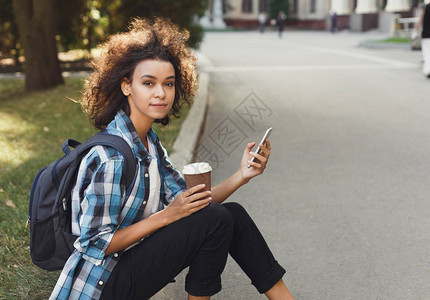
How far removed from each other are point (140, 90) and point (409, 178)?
12.2 ft

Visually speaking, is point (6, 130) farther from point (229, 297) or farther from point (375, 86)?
point (375, 86)

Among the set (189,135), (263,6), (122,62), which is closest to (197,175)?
(122,62)

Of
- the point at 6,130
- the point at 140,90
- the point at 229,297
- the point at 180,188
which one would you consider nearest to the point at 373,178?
the point at 229,297

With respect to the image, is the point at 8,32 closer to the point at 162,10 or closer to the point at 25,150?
the point at 162,10

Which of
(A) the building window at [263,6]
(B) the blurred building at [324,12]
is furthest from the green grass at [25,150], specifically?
(A) the building window at [263,6]

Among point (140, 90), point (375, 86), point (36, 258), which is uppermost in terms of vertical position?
point (140, 90)

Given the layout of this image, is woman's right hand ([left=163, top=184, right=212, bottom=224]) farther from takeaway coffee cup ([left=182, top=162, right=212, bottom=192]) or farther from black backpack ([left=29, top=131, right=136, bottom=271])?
black backpack ([left=29, top=131, right=136, bottom=271])

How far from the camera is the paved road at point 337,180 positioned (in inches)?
136

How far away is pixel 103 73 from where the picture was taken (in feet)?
8.54

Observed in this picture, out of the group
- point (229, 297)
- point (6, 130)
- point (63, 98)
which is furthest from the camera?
point (63, 98)

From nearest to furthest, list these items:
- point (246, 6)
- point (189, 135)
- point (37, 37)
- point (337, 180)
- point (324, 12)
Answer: point (337, 180), point (189, 135), point (37, 37), point (324, 12), point (246, 6)

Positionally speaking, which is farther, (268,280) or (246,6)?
(246,6)

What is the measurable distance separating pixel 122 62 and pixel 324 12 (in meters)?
56.4

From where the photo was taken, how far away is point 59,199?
7.30ft
